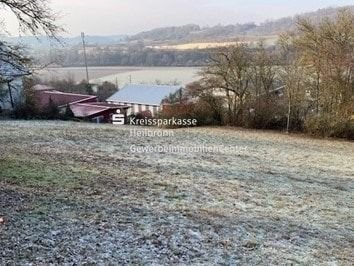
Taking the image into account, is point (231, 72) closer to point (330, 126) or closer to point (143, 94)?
point (330, 126)

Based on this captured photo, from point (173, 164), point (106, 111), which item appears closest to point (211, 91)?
point (106, 111)

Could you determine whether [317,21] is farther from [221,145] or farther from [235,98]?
[221,145]

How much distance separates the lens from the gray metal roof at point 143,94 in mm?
42469

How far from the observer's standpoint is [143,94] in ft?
146

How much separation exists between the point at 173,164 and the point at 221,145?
5.39 meters

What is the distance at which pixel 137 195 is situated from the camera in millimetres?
8312

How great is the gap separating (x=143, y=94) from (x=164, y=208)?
37.5 metres

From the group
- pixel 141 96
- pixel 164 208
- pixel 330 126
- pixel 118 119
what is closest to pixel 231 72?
pixel 330 126

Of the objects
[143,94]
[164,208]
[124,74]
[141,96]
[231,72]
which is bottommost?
[141,96]

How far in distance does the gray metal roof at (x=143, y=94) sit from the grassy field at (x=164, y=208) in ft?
A: 93.7

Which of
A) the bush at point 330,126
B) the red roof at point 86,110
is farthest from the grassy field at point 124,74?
the bush at point 330,126

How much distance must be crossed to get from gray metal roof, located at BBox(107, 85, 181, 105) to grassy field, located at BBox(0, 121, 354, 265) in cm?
2855

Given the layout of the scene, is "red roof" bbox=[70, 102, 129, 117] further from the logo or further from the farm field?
the farm field

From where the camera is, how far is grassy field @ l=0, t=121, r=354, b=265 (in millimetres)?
5801
